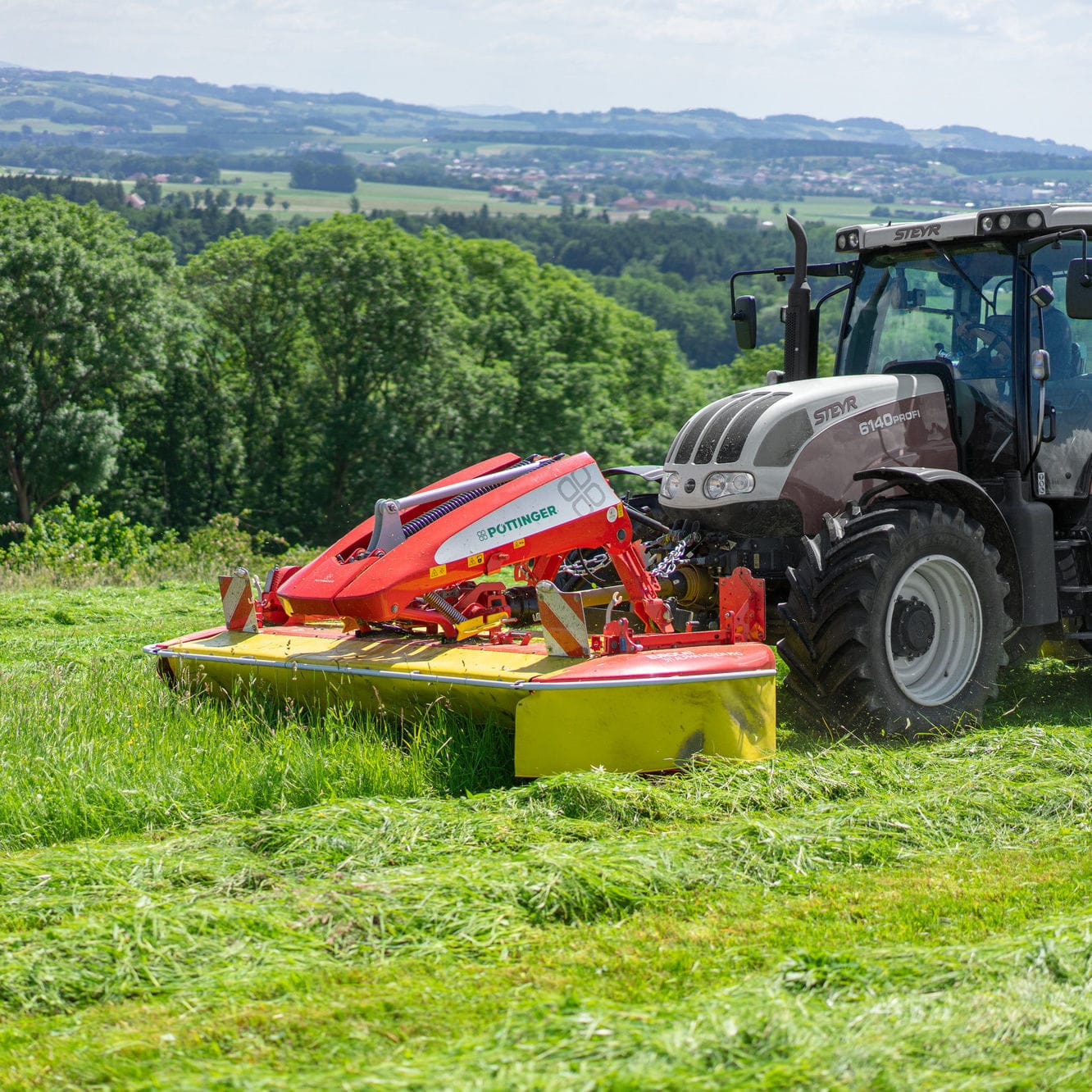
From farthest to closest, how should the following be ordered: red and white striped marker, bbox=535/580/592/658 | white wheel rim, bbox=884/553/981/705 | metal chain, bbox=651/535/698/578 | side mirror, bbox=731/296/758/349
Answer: side mirror, bbox=731/296/758/349 → metal chain, bbox=651/535/698/578 → white wheel rim, bbox=884/553/981/705 → red and white striped marker, bbox=535/580/592/658

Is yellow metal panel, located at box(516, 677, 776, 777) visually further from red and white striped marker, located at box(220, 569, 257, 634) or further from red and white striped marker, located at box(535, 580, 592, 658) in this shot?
red and white striped marker, located at box(220, 569, 257, 634)

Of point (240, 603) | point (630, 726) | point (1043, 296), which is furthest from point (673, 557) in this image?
point (1043, 296)

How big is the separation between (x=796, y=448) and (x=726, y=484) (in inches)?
15.3

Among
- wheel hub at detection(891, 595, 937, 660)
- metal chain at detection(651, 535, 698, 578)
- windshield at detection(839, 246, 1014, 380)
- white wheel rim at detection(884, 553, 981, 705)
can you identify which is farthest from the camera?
windshield at detection(839, 246, 1014, 380)

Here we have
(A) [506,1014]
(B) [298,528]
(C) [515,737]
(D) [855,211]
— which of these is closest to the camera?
(A) [506,1014]

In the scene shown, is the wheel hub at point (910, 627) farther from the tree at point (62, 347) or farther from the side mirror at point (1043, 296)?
the tree at point (62, 347)

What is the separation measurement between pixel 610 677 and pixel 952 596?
2.11m

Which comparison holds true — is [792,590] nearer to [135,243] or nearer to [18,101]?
[135,243]

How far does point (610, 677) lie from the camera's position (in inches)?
233

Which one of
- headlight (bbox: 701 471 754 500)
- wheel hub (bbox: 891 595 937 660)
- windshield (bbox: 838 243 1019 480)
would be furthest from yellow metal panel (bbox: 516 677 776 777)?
windshield (bbox: 838 243 1019 480)

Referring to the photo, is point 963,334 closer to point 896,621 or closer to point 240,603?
point 896,621

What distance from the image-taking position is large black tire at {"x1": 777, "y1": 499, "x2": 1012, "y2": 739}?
652 centimetres

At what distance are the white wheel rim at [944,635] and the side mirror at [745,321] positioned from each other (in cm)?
212

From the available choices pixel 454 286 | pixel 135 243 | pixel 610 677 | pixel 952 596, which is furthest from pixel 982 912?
pixel 454 286
